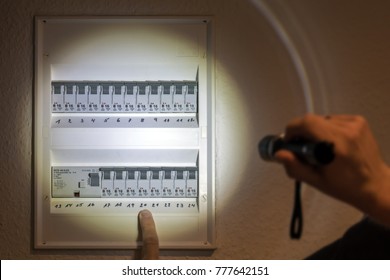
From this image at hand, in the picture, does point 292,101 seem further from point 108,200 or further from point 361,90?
point 108,200

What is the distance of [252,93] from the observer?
1.21 meters

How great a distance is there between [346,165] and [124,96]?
34.7 inches

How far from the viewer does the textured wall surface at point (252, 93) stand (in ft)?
3.96

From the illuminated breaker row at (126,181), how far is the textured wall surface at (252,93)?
0.24ft

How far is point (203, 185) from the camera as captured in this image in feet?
3.98

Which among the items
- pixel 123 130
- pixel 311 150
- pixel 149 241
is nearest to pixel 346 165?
pixel 311 150

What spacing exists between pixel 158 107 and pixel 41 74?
0.30m

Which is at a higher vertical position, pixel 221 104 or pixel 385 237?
pixel 221 104

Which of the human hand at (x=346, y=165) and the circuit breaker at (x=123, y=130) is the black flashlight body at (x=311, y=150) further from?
the circuit breaker at (x=123, y=130)

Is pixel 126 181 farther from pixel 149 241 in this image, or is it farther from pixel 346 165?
pixel 346 165

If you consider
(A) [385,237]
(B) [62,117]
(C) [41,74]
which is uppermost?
(C) [41,74]

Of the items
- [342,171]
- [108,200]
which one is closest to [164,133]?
[108,200]

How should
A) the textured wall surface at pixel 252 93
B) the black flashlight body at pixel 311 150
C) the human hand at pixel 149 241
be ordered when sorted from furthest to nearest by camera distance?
the textured wall surface at pixel 252 93 → the human hand at pixel 149 241 → the black flashlight body at pixel 311 150

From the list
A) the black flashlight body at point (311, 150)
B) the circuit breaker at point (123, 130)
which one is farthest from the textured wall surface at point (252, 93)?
the black flashlight body at point (311, 150)
